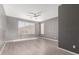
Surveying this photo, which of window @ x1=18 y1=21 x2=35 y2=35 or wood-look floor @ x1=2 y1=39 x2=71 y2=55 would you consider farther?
window @ x1=18 y1=21 x2=35 y2=35

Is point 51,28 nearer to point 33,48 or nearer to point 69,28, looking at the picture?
point 69,28

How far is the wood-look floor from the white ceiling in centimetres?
63

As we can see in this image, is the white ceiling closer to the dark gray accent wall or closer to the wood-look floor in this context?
the dark gray accent wall

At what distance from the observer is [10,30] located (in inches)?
98.9

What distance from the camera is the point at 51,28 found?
261cm

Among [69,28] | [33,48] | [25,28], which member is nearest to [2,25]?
[25,28]

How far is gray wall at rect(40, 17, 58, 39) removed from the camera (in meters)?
2.57

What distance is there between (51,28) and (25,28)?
69cm

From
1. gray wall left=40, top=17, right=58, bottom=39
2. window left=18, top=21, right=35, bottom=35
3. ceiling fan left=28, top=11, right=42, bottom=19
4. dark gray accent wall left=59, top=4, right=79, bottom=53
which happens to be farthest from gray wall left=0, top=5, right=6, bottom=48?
dark gray accent wall left=59, top=4, right=79, bottom=53

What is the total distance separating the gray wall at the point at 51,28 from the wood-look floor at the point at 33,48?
168 mm

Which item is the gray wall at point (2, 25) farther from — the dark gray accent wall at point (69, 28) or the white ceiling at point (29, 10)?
the dark gray accent wall at point (69, 28)

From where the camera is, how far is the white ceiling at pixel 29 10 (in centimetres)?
242
